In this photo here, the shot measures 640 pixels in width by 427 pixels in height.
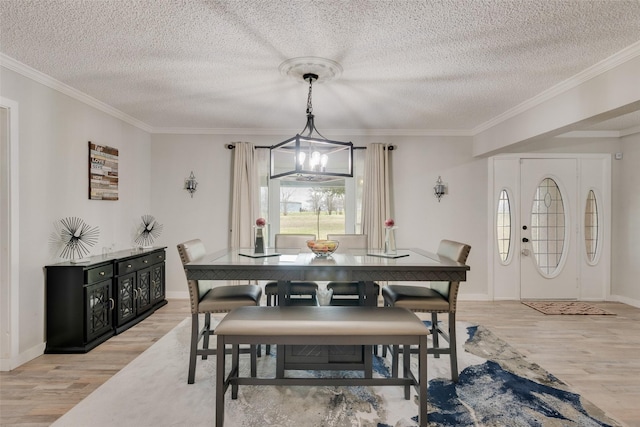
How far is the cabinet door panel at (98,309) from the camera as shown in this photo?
326 cm

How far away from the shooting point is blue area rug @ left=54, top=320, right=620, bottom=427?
7.18ft

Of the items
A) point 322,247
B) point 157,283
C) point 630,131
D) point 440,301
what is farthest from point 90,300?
point 630,131

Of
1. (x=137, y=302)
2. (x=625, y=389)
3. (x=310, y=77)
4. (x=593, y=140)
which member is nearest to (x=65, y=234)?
(x=137, y=302)

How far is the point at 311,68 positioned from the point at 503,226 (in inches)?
156

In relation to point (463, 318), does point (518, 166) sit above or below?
above

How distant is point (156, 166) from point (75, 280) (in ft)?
7.87

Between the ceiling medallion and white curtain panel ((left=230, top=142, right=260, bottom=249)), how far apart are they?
2.16 meters

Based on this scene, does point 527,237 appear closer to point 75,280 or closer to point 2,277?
point 75,280

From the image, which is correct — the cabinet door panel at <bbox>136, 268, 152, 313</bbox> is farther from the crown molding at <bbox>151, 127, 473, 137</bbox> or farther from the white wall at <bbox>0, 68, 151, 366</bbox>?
the crown molding at <bbox>151, 127, 473, 137</bbox>

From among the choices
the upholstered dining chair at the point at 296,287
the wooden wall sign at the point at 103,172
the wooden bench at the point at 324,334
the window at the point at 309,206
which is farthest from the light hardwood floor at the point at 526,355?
the window at the point at 309,206

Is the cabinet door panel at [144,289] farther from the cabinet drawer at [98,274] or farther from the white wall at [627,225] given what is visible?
the white wall at [627,225]

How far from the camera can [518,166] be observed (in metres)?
5.27

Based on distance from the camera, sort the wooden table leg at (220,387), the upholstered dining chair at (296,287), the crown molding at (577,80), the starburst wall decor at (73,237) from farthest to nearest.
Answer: the starburst wall decor at (73,237) < the upholstered dining chair at (296,287) < the crown molding at (577,80) < the wooden table leg at (220,387)

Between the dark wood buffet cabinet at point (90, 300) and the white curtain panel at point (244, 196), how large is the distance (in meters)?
1.37
